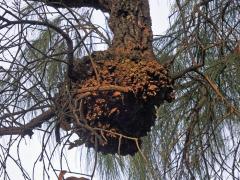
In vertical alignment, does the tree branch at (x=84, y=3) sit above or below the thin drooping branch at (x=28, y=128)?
above

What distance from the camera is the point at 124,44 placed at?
4.44 feet

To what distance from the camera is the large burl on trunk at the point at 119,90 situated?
125 cm

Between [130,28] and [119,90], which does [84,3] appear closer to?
[130,28]

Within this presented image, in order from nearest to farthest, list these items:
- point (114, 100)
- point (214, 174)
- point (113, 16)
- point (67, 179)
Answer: point (67, 179) → point (114, 100) → point (113, 16) → point (214, 174)

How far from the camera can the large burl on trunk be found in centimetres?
125

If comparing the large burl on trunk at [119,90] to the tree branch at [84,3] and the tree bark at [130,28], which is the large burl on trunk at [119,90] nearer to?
the tree bark at [130,28]

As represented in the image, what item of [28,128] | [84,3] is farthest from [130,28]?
[28,128]

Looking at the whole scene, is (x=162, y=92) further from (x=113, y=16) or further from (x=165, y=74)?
(x=113, y=16)

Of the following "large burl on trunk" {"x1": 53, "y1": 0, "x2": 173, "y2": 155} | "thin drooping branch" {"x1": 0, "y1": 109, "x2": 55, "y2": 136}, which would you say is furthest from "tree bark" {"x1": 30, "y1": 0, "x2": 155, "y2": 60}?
"thin drooping branch" {"x1": 0, "y1": 109, "x2": 55, "y2": 136}

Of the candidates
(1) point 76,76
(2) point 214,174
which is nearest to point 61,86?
(1) point 76,76

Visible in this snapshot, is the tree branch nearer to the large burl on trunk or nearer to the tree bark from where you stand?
the tree bark

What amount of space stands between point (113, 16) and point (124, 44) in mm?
89

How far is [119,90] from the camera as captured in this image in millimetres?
1247

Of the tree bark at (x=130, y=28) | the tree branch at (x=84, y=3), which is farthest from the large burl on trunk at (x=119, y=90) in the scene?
the tree branch at (x=84, y=3)
